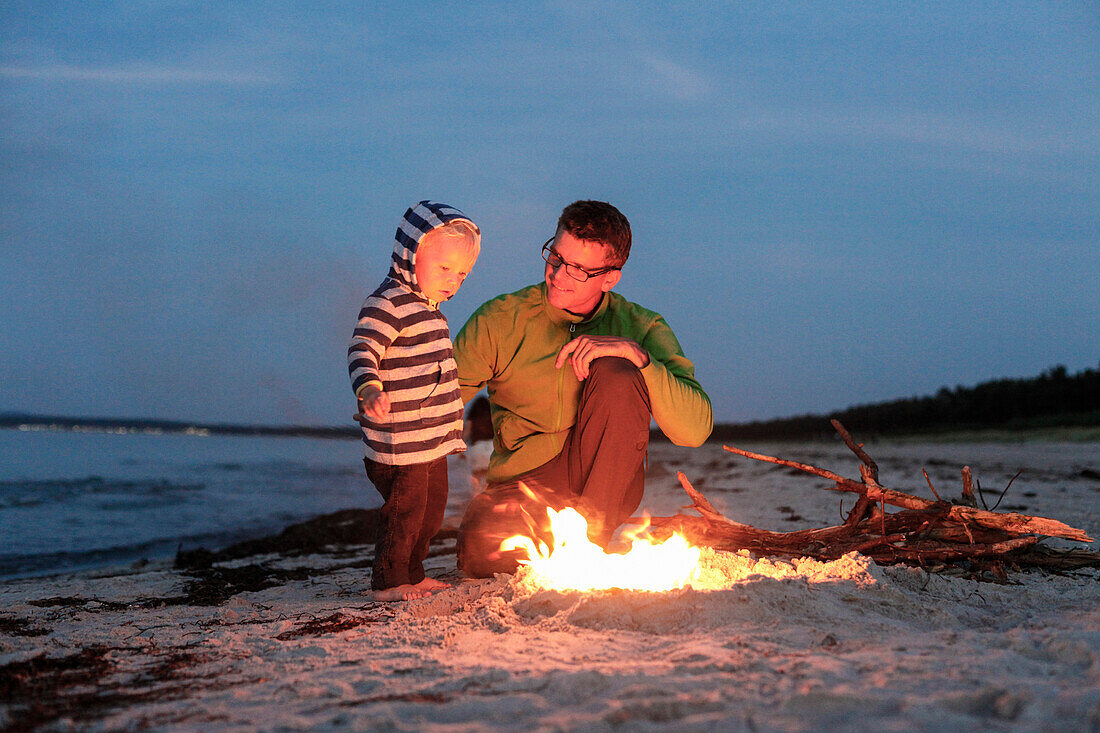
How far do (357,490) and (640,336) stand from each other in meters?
8.70

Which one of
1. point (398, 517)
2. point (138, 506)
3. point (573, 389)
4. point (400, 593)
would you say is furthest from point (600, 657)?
point (138, 506)

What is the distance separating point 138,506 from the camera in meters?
8.41

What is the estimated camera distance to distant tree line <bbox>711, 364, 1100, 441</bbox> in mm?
16125

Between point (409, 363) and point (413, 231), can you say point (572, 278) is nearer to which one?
point (413, 231)

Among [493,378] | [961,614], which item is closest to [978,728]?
[961,614]

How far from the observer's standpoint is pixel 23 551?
19.5 feet

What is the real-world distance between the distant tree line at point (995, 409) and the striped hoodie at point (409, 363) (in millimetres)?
15388

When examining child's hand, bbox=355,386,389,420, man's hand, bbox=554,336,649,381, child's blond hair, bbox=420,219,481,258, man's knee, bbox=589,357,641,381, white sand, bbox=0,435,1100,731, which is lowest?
white sand, bbox=0,435,1100,731

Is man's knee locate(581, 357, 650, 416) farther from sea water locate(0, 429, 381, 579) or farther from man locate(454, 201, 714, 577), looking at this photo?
sea water locate(0, 429, 381, 579)

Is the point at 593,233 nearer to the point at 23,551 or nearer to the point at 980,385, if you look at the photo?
the point at 23,551

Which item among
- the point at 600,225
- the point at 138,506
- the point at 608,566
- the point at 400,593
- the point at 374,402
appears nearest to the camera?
the point at 608,566

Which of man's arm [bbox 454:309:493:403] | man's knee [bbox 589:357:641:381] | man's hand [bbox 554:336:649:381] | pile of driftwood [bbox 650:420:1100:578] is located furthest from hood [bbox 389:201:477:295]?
pile of driftwood [bbox 650:420:1100:578]

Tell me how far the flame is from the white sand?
0.38ft

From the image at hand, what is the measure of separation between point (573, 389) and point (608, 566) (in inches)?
43.6
